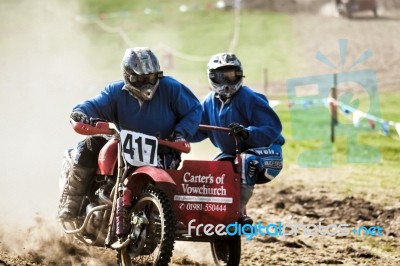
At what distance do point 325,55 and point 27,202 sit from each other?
23168 millimetres

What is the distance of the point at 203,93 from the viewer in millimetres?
27875

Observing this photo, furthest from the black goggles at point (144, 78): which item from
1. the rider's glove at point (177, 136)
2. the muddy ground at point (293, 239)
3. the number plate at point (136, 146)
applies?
the muddy ground at point (293, 239)

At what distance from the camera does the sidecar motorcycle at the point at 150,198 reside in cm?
801

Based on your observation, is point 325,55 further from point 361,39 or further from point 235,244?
point 235,244

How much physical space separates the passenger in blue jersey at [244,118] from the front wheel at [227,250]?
0.73m

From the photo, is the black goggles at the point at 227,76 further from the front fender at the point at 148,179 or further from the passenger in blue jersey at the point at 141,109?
the front fender at the point at 148,179

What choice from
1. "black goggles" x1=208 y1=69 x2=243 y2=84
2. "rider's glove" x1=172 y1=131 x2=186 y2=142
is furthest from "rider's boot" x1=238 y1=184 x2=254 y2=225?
"black goggles" x1=208 y1=69 x2=243 y2=84

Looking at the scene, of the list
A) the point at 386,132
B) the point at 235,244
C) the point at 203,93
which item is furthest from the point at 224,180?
the point at 203,93

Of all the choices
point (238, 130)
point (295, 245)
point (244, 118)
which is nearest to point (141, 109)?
point (238, 130)

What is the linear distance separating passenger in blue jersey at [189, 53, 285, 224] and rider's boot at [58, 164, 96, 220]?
146 centimetres

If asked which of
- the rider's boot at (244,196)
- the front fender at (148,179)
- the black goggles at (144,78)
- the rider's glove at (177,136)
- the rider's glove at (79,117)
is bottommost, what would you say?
the rider's boot at (244,196)

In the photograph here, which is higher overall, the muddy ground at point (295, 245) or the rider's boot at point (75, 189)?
the rider's boot at point (75, 189)

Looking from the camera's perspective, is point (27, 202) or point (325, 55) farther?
point (325, 55)

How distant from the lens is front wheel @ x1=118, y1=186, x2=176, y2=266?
25.3ft
